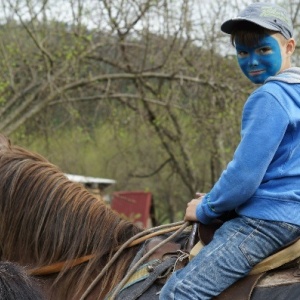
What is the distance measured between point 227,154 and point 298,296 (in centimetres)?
1050

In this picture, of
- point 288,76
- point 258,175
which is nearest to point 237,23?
point 288,76

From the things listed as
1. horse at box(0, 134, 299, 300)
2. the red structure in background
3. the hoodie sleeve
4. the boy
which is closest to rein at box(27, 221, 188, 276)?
horse at box(0, 134, 299, 300)

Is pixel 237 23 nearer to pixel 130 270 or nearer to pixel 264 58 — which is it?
pixel 264 58

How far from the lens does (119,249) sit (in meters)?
3.59

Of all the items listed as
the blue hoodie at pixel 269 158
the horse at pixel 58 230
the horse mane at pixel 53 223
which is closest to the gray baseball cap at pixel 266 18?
the blue hoodie at pixel 269 158

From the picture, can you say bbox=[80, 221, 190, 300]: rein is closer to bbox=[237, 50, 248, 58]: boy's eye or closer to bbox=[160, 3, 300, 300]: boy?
bbox=[160, 3, 300, 300]: boy

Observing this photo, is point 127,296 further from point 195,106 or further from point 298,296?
point 195,106

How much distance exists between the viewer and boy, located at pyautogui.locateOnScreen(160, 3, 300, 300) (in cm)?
284

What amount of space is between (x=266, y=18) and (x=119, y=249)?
1.42m

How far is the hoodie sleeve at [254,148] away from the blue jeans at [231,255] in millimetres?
126

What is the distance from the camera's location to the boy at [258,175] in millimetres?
2838

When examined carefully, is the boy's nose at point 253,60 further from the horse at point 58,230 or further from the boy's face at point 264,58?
the horse at point 58,230

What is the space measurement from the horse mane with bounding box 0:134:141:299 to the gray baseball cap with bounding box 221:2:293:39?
4.29 ft

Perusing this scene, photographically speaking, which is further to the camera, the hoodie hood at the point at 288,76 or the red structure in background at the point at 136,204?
the red structure in background at the point at 136,204
